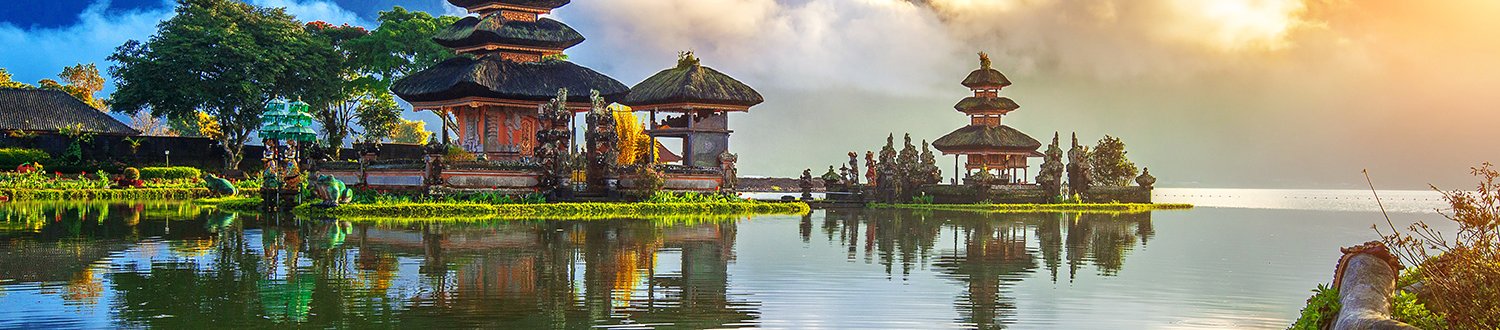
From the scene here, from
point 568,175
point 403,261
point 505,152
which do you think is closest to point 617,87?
point 505,152

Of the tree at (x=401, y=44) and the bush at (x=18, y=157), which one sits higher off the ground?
the tree at (x=401, y=44)

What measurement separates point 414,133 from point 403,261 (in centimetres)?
7712

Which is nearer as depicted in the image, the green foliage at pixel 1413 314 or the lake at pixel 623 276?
the green foliage at pixel 1413 314

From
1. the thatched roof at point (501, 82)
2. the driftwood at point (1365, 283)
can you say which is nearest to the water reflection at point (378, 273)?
the driftwood at point (1365, 283)

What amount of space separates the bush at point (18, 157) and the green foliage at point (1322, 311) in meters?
52.2

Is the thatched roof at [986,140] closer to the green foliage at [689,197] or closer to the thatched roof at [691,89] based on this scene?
the thatched roof at [691,89]

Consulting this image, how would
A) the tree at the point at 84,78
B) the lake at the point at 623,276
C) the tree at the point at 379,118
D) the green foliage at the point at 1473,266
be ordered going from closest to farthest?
the green foliage at the point at 1473,266
the lake at the point at 623,276
the tree at the point at 379,118
the tree at the point at 84,78

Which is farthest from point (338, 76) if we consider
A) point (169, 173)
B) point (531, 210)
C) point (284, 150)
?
point (531, 210)

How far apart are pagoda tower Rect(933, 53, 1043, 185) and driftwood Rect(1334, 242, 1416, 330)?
48.6m

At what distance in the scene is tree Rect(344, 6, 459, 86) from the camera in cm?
5834

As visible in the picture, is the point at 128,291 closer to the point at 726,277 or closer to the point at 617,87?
the point at 726,277

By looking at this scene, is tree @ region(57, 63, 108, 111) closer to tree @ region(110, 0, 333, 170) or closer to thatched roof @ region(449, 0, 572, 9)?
tree @ region(110, 0, 333, 170)

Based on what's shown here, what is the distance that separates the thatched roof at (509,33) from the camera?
43.5 meters

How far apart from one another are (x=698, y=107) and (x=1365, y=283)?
39.2 m
